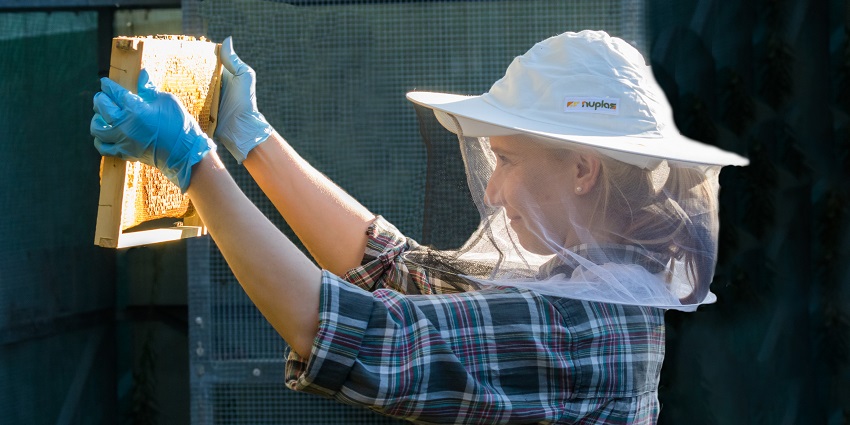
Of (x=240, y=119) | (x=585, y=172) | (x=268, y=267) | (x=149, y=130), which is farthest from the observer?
(x=240, y=119)

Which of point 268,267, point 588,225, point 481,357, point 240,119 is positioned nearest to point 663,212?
point 588,225

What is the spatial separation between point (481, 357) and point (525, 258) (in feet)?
0.93

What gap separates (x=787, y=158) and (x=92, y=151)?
9.28 ft

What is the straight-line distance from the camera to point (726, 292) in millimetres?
3445

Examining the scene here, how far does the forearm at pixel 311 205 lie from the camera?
82.7 inches

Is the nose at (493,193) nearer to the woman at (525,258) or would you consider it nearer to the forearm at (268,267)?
the woman at (525,258)

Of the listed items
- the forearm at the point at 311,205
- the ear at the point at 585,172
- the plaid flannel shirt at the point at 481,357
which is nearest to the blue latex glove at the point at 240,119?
the forearm at the point at 311,205

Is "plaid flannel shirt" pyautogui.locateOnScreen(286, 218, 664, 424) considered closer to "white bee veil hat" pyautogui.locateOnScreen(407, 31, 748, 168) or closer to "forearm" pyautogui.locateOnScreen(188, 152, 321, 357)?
"forearm" pyautogui.locateOnScreen(188, 152, 321, 357)

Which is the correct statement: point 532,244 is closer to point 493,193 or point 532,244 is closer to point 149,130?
point 493,193

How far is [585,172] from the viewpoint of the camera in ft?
5.75

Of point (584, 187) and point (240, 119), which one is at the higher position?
point (240, 119)

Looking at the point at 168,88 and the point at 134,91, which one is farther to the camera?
the point at 168,88

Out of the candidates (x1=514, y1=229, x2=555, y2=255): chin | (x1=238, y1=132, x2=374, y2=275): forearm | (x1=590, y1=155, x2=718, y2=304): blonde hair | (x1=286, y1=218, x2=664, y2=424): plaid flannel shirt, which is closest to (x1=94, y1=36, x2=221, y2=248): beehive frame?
(x1=238, y1=132, x2=374, y2=275): forearm

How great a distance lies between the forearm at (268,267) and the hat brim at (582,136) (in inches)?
18.0
